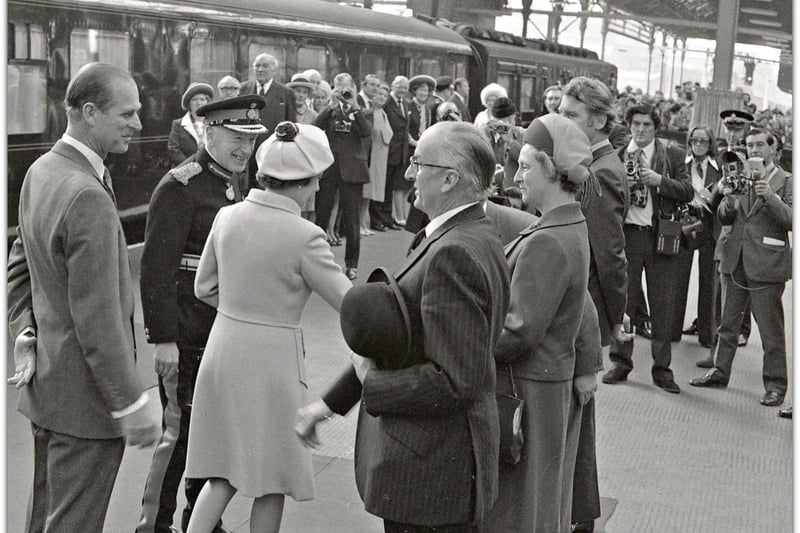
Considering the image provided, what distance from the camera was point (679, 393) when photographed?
7.32 meters

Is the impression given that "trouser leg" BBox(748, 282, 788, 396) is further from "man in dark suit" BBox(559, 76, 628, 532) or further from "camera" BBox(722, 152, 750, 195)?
"man in dark suit" BBox(559, 76, 628, 532)

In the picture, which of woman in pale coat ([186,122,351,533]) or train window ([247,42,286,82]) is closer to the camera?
woman in pale coat ([186,122,351,533])

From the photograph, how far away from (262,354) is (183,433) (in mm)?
823

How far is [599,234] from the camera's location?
17.7ft

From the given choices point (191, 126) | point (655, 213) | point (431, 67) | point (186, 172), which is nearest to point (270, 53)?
point (191, 126)

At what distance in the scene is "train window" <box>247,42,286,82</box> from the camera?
1372 cm

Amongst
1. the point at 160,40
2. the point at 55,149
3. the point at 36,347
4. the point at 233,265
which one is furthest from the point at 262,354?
the point at 160,40

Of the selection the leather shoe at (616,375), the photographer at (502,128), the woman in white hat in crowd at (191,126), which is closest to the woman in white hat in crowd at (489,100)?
the photographer at (502,128)

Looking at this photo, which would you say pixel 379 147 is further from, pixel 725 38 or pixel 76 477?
pixel 76 477

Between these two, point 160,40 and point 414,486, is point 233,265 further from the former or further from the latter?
point 160,40

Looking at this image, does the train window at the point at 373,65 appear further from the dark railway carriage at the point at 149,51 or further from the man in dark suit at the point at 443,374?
the man in dark suit at the point at 443,374

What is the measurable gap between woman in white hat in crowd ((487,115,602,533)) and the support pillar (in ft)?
35.3

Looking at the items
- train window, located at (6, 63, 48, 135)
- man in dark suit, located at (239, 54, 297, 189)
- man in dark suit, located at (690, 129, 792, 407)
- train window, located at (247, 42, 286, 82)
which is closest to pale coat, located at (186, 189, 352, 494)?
man in dark suit, located at (690, 129, 792, 407)

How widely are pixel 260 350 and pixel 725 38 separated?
1165 centimetres
